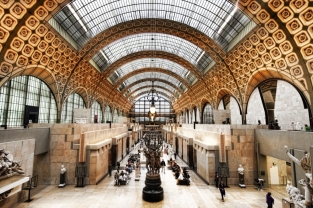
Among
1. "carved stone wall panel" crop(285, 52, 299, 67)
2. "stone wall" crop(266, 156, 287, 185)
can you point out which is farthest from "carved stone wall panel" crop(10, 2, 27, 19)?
"stone wall" crop(266, 156, 287, 185)

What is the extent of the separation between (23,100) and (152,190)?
43.5ft

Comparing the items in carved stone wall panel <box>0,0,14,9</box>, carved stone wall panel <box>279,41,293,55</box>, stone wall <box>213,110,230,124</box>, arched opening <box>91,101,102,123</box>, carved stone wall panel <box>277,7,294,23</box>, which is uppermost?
carved stone wall panel <box>0,0,14,9</box>

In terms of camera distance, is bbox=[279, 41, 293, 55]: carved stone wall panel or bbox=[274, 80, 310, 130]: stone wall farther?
bbox=[274, 80, 310, 130]: stone wall

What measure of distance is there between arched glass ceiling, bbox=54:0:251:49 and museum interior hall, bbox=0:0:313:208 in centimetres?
11

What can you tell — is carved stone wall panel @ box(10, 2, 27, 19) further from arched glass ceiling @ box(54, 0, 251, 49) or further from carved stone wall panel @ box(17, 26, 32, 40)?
arched glass ceiling @ box(54, 0, 251, 49)

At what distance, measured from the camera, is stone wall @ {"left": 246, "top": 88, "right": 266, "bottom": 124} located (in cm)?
1694

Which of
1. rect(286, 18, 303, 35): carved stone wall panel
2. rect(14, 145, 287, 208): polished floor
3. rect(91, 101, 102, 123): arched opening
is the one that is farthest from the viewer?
rect(91, 101, 102, 123): arched opening

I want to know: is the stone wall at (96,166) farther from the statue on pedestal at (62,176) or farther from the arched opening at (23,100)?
the arched opening at (23,100)

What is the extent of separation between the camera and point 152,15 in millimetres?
21234

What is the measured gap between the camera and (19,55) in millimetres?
13555

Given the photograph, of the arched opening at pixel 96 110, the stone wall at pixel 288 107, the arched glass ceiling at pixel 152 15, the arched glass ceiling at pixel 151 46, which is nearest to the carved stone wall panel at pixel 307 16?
the stone wall at pixel 288 107

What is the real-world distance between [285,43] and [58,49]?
18408 mm

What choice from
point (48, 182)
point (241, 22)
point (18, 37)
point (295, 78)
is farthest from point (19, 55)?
point (295, 78)

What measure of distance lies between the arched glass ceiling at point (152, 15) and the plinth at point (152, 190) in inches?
584
